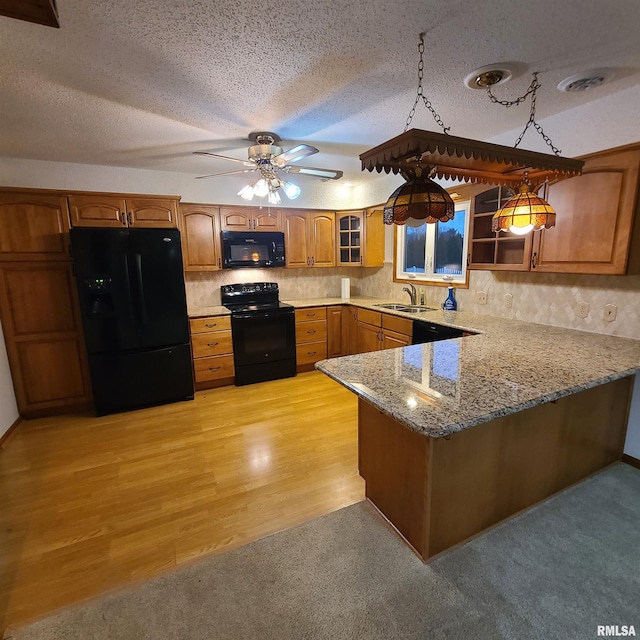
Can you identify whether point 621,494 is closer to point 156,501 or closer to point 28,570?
point 156,501

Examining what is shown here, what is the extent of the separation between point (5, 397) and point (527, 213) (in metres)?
4.39

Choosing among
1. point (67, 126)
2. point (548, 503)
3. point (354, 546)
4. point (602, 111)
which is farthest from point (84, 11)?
point (548, 503)

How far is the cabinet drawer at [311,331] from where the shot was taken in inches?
175

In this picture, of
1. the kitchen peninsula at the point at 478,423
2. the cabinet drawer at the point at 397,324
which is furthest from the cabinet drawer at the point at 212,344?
the kitchen peninsula at the point at 478,423

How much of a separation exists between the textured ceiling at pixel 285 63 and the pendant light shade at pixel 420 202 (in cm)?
63

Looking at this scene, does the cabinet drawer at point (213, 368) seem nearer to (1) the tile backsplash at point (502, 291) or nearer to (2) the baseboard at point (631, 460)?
(1) the tile backsplash at point (502, 291)

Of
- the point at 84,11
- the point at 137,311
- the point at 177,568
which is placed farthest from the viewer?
the point at 137,311

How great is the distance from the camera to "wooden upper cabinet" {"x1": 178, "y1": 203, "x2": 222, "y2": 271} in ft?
13.0

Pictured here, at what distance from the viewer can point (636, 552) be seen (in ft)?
5.71

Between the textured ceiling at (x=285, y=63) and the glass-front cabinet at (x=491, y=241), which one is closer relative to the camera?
the textured ceiling at (x=285, y=63)

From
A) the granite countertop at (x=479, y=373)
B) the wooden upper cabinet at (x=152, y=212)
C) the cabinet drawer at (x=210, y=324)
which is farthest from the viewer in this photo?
the cabinet drawer at (x=210, y=324)

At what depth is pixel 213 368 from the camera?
3.98 meters

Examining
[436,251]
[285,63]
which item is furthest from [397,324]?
[285,63]

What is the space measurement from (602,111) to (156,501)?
391 centimetres
